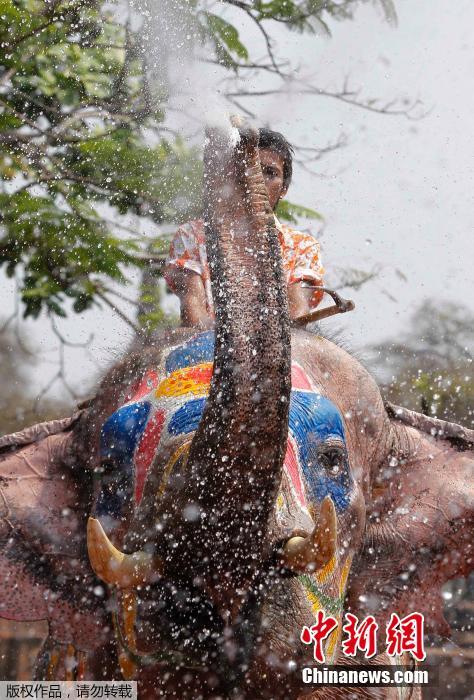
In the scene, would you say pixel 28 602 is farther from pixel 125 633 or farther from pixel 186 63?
pixel 186 63

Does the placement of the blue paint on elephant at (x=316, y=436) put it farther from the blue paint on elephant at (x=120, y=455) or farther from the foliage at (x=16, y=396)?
the foliage at (x=16, y=396)

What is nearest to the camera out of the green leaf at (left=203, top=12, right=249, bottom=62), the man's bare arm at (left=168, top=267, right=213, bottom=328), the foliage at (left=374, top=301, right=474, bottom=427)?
the man's bare arm at (left=168, top=267, right=213, bottom=328)

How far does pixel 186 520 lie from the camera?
1.88 m

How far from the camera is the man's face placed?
10.0 ft

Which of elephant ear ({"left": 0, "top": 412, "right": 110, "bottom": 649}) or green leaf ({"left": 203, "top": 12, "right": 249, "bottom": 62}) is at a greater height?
green leaf ({"left": 203, "top": 12, "right": 249, "bottom": 62})

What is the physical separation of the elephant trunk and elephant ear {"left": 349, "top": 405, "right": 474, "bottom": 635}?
1.08 meters

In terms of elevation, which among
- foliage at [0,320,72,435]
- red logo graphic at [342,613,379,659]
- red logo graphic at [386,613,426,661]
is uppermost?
red logo graphic at [342,613,379,659]

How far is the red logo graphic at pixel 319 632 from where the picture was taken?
2.05 m

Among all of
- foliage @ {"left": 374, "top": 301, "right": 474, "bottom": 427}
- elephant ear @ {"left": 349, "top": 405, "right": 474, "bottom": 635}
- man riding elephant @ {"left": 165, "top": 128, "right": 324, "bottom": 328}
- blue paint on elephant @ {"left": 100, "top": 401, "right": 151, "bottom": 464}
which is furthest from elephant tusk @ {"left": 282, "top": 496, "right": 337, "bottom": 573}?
foliage @ {"left": 374, "top": 301, "right": 474, "bottom": 427}

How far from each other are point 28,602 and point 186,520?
1088mm

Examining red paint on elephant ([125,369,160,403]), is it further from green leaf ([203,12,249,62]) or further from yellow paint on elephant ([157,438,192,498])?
green leaf ([203,12,249,62])

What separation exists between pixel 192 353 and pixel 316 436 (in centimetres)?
44

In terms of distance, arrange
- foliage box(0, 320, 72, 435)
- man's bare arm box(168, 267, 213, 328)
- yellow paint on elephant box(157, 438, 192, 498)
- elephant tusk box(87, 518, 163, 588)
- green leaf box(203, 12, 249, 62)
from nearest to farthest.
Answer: elephant tusk box(87, 518, 163, 588), yellow paint on elephant box(157, 438, 192, 498), man's bare arm box(168, 267, 213, 328), green leaf box(203, 12, 249, 62), foliage box(0, 320, 72, 435)

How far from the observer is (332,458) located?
98.9 inches
